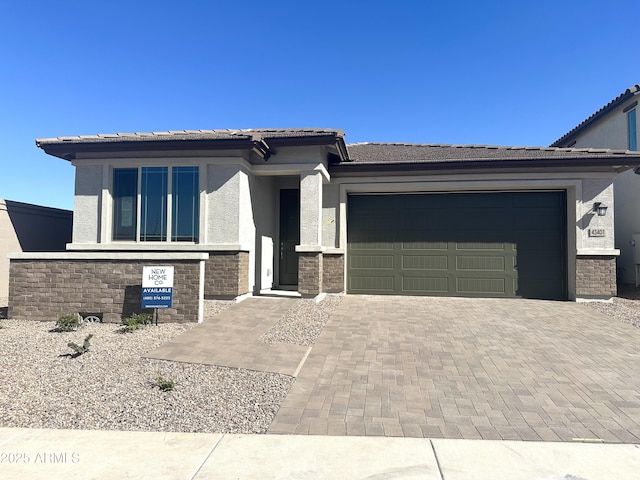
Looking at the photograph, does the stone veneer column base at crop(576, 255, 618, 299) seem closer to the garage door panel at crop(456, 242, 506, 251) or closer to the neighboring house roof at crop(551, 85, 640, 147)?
the garage door panel at crop(456, 242, 506, 251)

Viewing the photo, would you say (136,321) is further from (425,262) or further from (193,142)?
(425,262)

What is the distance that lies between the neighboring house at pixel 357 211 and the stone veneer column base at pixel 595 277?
3cm

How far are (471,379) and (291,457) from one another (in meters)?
2.92

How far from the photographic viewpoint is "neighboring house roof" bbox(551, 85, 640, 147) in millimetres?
12742

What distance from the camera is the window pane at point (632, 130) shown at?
13.0 meters

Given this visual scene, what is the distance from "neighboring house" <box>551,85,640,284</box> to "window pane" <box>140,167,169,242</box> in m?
13.9

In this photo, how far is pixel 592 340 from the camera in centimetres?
705

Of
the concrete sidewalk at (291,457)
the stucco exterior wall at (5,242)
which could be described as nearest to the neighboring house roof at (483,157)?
the concrete sidewalk at (291,457)

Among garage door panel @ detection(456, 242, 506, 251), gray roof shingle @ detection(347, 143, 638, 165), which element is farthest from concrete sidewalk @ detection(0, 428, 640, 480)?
gray roof shingle @ detection(347, 143, 638, 165)

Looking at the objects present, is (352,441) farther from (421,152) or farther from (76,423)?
(421,152)

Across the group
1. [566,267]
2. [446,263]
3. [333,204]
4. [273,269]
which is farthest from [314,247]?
[566,267]

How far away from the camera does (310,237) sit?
1023 cm

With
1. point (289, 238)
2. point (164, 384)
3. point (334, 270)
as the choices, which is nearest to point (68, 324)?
point (164, 384)

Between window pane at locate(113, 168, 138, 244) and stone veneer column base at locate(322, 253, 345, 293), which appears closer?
window pane at locate(113, 168, 138, 244)
